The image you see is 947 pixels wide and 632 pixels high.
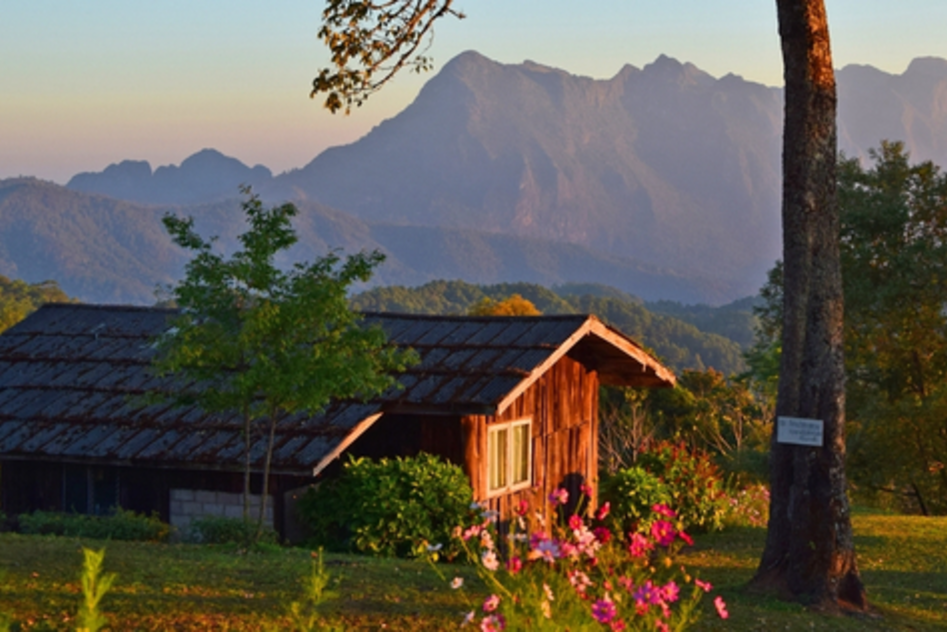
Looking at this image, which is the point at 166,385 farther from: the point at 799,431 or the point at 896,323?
the point at 896,323

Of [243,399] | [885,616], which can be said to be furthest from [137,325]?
[885,616]

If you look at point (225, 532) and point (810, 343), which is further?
point (225, 532)

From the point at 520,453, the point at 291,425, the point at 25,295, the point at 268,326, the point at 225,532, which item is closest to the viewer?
the point at 268,326

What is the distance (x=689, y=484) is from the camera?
22859 mm

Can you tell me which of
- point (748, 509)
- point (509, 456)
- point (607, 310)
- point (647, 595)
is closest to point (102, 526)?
point (509, 456)

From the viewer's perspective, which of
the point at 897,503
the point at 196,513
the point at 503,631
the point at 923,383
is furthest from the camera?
the point at 897,503

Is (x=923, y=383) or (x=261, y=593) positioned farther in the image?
(x=923, y=383)

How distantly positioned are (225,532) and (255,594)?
18.5 ft

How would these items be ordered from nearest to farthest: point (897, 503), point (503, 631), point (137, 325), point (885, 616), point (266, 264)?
point (503, 631) → point (885, 616) → point (266, 264) → point (137, 325) → point (897, 503)

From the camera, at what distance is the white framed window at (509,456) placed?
18.2 m

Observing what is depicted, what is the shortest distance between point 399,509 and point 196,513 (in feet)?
12.5

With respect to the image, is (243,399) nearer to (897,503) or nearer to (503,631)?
(503,631)

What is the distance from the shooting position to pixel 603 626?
7.52m

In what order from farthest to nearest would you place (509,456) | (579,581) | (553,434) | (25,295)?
(25,295), (553,434), (509,456), (579,581)
